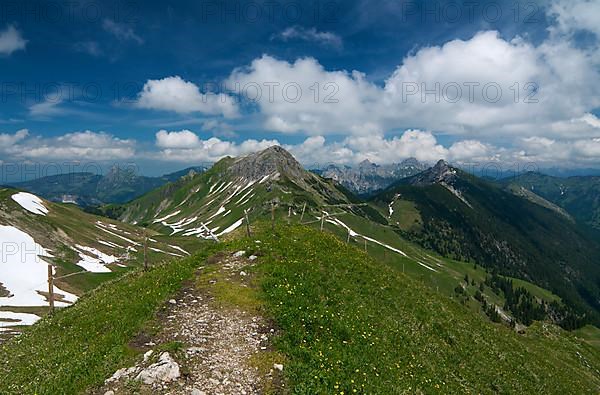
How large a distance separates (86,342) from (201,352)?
20.1 feet

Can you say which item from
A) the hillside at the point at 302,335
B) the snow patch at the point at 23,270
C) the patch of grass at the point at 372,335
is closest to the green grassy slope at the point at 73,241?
the snow patch at the point at 23,270

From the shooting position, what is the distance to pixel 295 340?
721 inches

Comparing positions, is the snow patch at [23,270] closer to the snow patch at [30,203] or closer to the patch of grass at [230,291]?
the snow patch at [30,203]

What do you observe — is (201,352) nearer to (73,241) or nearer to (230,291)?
(230,291)

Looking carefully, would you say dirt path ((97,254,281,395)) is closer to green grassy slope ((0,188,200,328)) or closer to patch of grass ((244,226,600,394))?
patch of grass ((244,226,600,394))

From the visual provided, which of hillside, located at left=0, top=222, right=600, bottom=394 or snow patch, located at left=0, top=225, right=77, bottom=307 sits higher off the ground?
hillside, located at left=0, top=222, right=600, bottom=394

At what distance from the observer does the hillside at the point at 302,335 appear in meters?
16.1

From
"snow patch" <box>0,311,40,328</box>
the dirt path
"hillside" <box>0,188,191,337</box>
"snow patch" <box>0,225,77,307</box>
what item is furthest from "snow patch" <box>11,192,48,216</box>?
the dirt path

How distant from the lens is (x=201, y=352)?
16859mm

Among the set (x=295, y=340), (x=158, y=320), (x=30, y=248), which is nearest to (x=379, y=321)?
(x=295, y=340)

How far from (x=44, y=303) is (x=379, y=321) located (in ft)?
262

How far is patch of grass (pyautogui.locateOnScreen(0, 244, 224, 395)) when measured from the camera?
1553 cm

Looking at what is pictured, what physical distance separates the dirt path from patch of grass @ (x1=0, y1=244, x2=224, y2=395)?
2.87ft

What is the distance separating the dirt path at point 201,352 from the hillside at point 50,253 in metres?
46.3
